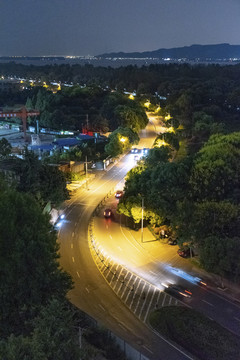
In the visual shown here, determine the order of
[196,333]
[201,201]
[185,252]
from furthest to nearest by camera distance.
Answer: [201,201]
[185,252]
[196,333]

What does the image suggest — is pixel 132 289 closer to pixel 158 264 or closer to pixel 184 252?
pixel 158 264

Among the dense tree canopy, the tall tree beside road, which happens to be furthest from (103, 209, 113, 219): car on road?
the tall tree beside road

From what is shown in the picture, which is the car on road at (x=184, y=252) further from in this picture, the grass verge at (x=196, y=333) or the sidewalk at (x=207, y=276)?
the grass verge at (x=196, y=333)

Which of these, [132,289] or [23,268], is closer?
[23,268]

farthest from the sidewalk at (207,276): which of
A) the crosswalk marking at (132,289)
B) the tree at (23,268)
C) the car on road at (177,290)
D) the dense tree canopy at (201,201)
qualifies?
the tree at (23,268)

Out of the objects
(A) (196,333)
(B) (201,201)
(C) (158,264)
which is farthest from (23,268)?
(B) (201,201)
